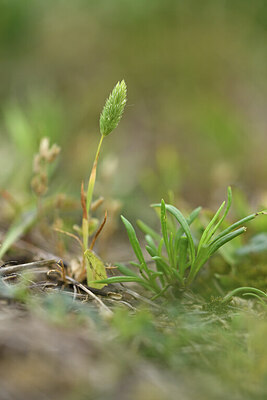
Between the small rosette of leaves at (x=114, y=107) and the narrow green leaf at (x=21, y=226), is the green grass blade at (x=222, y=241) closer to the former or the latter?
the small rosette of leaves at (x=114, y=107)

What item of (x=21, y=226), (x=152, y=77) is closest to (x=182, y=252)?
(x=21, y=226)

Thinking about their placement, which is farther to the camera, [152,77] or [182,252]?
[152,77]

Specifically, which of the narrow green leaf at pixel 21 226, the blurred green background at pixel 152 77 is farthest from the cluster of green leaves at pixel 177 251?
the blurred green background at pixel 152 77

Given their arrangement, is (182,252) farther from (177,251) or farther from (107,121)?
(107,121)

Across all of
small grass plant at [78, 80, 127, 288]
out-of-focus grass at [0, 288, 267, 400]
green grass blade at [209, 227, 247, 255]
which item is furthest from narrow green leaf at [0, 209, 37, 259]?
green grass blade at [209, 227, 247, 255]

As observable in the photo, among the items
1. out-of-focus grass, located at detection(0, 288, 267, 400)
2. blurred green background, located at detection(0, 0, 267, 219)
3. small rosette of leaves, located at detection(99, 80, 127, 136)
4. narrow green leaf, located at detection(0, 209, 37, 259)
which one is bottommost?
out-of-focus grass, located at detection(0, 288, 267, 400)

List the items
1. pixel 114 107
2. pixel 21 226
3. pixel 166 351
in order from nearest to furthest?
pixel 166 351, pixel 114 107, pixel 21 226

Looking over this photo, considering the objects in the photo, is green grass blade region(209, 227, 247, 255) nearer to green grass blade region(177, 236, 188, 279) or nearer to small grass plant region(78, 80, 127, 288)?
green grass blade region(177, 236, 188, 279)

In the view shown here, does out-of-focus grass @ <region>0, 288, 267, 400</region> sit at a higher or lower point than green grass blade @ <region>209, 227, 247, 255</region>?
lower
